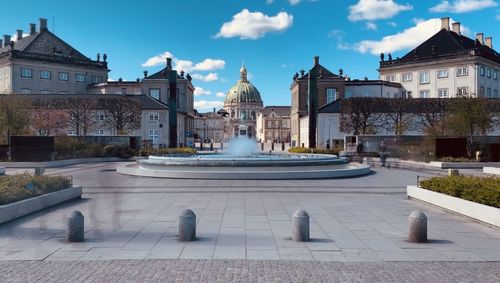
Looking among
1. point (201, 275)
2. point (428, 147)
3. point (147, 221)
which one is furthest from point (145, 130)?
point (201, 275)

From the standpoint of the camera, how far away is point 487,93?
252ft

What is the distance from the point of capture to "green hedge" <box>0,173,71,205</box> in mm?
12320

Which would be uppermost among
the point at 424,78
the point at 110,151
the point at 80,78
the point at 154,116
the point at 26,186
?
the point at 80,78

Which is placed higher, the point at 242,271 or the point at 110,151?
the point at 110,151

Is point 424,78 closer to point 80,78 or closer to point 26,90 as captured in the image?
point 80,78

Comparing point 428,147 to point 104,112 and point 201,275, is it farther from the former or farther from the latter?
point 104,112

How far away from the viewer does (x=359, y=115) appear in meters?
55.8

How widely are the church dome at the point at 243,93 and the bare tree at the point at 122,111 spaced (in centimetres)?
13212

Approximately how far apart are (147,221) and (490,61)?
265 feet

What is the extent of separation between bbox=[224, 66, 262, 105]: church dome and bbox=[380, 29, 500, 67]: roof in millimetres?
106065

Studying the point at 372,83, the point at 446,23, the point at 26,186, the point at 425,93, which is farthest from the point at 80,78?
the point at 26,186

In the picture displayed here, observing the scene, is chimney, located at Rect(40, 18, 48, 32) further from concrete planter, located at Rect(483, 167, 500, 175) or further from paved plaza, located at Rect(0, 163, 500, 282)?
concrete planter, located at Rect(483, 167, 500, 175)

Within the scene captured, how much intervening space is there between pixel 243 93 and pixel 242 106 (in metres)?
6.30

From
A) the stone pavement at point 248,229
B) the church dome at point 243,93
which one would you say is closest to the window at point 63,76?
the stone pavement at point 248,229
